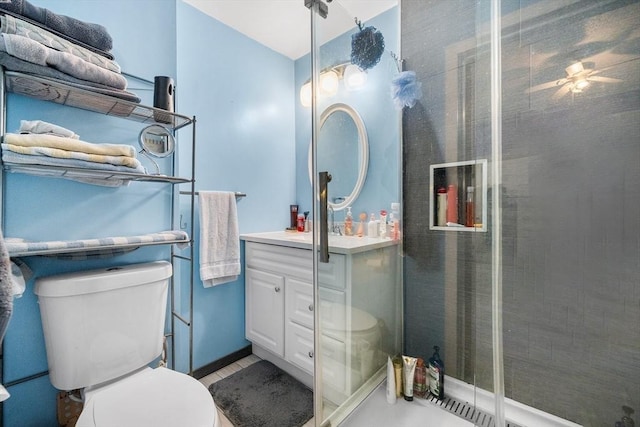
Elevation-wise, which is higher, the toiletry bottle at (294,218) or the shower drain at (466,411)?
the toiletry bottle at (294,218)

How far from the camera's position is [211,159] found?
1.65 metres

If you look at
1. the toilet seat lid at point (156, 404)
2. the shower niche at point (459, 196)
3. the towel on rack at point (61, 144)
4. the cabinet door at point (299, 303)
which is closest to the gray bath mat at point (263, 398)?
the cabinet door at point (299, 303)

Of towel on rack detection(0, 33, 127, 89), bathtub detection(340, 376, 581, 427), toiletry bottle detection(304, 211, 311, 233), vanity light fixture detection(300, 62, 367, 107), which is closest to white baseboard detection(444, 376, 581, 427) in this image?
bathtub detection(340, 376, 581, 427)

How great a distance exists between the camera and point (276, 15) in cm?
164

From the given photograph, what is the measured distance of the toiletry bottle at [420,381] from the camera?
1.34m

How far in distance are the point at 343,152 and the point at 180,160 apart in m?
0.93

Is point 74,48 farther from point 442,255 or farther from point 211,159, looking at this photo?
point 442,255

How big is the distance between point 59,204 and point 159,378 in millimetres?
827

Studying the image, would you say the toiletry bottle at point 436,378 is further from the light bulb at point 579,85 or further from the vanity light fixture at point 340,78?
the vanity light fixture at point 340,78

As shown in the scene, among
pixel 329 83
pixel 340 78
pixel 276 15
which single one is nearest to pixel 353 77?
pixel 340 78

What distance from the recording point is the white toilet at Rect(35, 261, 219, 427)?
0.82m

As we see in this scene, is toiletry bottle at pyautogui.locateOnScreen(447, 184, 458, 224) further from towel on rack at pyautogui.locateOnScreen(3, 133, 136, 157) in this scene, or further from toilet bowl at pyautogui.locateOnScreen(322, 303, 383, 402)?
towel on rack at pyautogui.locateOnScreen(3, 133, 136, 157)

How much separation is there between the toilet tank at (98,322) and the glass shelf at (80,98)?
70 centimetres

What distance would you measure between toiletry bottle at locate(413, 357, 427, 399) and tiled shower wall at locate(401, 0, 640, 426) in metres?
0.13
